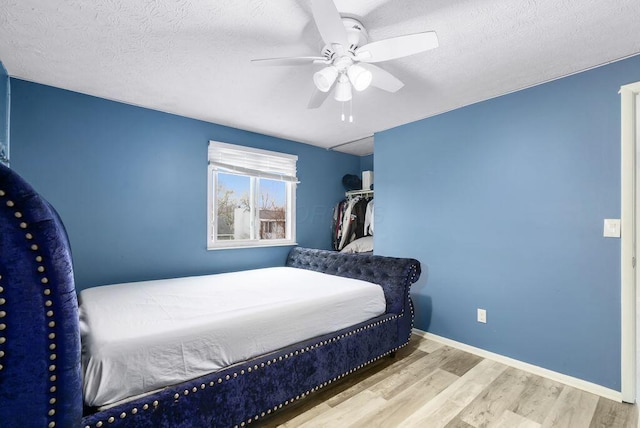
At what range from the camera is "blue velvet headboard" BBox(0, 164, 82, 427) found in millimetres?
886

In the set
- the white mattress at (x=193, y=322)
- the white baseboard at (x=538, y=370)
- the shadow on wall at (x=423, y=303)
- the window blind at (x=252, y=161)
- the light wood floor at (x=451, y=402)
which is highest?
the window blind at (x=252, y=161)

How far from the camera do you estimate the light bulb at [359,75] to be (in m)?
1.50

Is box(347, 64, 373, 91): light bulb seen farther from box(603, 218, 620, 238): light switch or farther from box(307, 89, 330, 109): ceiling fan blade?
box(603, 218, 620, 238): light switch

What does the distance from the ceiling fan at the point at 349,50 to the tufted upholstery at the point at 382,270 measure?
4.91 feet

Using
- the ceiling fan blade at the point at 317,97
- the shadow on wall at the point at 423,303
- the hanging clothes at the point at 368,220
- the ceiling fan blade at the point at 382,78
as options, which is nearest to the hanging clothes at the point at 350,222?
the hanging clothes at the point at 368,220

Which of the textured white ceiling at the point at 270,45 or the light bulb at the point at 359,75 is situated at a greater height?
the textured white ceiling at the point at 270,45

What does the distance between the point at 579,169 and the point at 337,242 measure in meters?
2.72

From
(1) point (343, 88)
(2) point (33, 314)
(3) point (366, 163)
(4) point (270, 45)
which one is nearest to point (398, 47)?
(1) point (343, 88)

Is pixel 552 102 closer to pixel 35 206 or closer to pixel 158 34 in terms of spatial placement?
pixel 158 34

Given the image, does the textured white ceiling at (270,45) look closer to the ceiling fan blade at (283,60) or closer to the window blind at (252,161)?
the ceiling fan blade at (283,60)

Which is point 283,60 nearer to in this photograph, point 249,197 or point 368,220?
point 249,197

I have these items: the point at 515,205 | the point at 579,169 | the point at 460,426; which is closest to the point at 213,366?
the point at 460,426

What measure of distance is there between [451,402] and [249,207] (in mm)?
2737

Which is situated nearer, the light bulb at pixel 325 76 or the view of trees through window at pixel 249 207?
the light bulb at pixel 325 76
